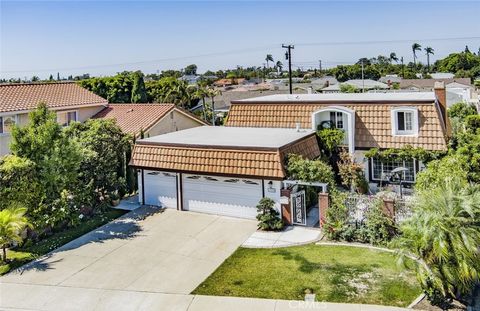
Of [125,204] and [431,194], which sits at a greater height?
[431,194]

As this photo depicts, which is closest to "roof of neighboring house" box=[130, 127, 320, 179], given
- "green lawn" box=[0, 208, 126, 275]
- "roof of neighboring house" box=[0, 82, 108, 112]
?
"green lawn" box=[0, 208, 126, 275]

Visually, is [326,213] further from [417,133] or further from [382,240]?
[417,133]

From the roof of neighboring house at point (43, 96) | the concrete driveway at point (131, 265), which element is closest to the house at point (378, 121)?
the concrete driveway at point (131, 265)

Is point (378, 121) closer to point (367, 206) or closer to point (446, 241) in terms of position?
point (367, 206)

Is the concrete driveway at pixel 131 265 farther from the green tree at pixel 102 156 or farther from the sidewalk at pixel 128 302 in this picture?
the green tree at pixel 102 156

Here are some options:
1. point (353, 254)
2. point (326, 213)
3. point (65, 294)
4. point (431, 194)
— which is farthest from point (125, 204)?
point (431, 194)

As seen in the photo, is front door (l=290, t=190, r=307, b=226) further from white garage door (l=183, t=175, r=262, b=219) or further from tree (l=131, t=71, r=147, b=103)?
tree (l=131, t=71, r=147, b=103)
